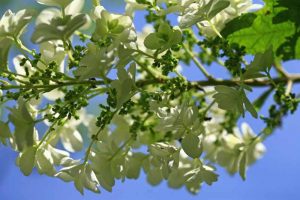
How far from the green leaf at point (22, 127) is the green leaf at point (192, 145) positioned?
1.06 ft

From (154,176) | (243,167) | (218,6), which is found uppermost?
(218,6)

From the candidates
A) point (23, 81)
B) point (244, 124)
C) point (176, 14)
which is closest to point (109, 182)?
point (23, 81)

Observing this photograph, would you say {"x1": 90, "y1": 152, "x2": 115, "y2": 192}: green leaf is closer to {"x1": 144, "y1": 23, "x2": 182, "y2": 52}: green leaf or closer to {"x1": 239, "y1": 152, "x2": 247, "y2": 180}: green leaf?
A: {"x1": 144, "y1": 23, "x2": 182, "y2": 52}: green leaf

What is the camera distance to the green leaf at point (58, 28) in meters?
1.00

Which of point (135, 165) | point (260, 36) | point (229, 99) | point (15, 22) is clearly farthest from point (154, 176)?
point (15, 22)

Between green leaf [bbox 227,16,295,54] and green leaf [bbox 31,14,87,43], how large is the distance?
496 mm

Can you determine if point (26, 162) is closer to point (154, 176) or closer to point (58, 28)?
point (58, 28)

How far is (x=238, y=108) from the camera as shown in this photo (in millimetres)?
1160

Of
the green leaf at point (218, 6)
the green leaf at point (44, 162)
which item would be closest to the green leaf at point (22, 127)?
the green leaf at point (44, 162)

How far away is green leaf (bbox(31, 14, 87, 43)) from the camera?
39.4 inches

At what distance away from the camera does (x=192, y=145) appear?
1210 mm

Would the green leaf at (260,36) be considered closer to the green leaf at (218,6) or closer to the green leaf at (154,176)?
the green leaf at (218,6)

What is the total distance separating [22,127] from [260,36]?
2.14 feet

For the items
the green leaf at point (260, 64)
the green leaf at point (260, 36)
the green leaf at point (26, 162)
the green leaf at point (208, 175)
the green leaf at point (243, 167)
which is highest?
the green leaf at point (260, 64)
